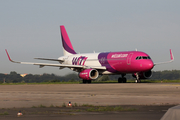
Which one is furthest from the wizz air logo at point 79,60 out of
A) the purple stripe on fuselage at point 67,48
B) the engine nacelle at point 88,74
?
A: the engine nacelle at point 88,74

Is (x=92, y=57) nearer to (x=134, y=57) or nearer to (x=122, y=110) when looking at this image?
(x=134, y=57)

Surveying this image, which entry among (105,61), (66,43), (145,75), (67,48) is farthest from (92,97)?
(66,43)

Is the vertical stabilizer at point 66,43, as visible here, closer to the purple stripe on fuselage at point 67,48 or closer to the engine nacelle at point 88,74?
the purple stripe on fuselage at point 67,48

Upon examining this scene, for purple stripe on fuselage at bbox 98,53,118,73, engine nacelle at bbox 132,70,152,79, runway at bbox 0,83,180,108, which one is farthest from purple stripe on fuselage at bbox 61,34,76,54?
runway at bbox 0,83,180,108

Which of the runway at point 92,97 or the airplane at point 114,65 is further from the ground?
the airplane at point 114,65

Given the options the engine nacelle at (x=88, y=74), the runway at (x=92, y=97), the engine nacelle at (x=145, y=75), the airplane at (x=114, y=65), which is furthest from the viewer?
the engine nacelle at (x=145, y=75)

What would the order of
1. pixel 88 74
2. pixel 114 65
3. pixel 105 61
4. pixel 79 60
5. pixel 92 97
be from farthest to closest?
pixel 79 60 → pixel 105 61 → pixel 114 65 → pixel 88 74 → pixel 92 97

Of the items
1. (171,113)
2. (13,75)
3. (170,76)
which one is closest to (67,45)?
(13,75)

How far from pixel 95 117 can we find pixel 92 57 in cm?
3626

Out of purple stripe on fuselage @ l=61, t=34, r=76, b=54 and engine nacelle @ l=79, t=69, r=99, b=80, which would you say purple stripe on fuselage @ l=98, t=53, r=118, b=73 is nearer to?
engine nacelle @ l=79, t=69, r=99, b=80

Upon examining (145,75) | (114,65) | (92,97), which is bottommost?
(92,97)

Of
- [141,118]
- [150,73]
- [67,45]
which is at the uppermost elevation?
[67,45]

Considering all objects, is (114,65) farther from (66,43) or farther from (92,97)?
(92,97)

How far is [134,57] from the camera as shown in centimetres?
3841
